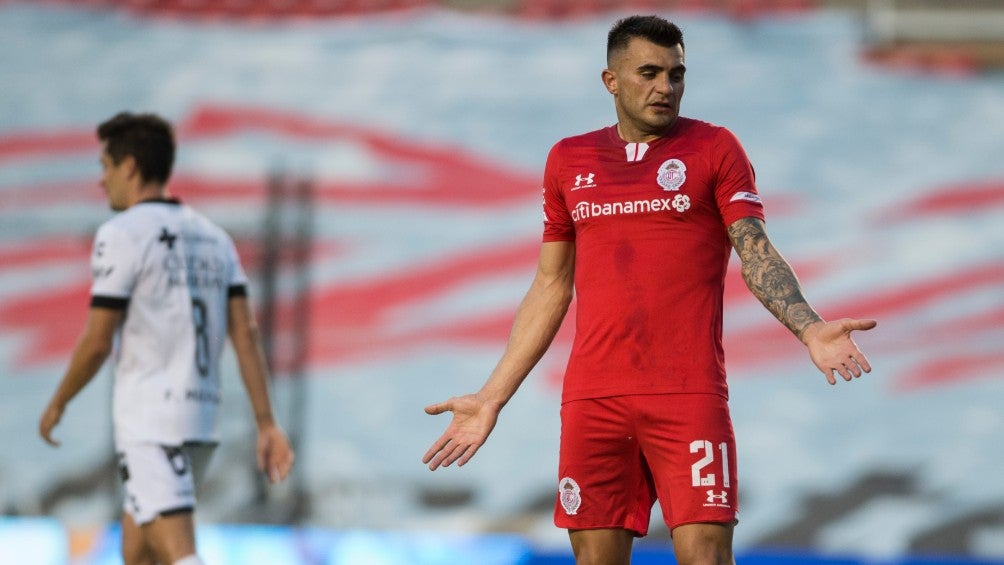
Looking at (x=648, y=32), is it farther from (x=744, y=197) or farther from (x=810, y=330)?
(x=810, y=330)

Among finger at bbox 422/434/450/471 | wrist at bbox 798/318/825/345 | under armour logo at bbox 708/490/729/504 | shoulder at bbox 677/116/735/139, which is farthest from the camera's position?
shoulder at bbox 677/116/735/139

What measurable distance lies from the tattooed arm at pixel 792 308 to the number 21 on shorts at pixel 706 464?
397mm

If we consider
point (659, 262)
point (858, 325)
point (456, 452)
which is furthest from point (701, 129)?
point (456, 452)

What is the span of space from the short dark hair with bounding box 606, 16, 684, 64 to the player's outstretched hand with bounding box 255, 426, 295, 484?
208 cm

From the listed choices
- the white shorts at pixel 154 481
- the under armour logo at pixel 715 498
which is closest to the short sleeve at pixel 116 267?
the white shorts at pixel 154 481

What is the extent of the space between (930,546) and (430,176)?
16.3 ft

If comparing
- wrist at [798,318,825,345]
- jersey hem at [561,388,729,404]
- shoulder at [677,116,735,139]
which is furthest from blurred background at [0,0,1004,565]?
wrist at [798,318,825,345]

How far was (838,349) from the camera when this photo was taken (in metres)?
3.40

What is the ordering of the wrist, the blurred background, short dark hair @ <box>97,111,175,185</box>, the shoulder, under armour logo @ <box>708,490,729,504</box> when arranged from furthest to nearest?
the blurred background, short dark hair @ <box>97,111,175,185</box>, the shoulder, under armour logo @ <box>708,490,729,504</box>, the wrist

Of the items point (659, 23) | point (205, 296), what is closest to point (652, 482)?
point (659, 23)

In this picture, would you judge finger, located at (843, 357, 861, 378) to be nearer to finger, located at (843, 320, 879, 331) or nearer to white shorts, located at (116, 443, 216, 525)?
finger, located at (843, 320, 879, 331)

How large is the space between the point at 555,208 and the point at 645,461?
→ 0.80 meters

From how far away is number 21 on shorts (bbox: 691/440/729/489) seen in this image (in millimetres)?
3762

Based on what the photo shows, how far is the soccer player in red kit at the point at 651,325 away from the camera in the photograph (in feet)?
12.5
